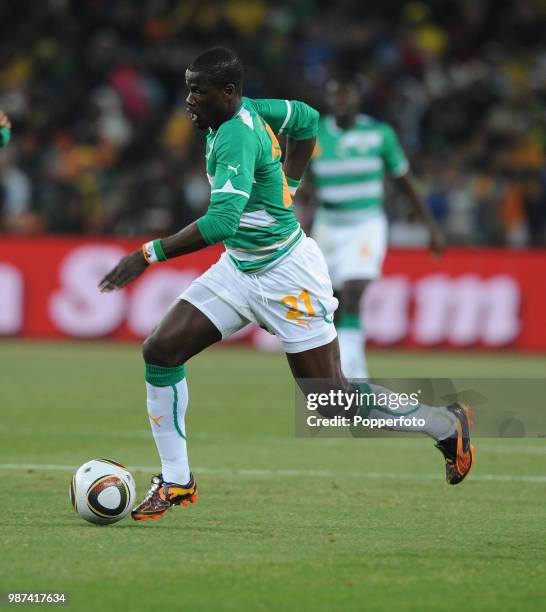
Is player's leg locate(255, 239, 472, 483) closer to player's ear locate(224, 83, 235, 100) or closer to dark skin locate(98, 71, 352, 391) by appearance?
dark skin locate(98, 71, 352, 391)

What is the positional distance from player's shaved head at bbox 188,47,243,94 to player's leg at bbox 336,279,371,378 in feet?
17.4

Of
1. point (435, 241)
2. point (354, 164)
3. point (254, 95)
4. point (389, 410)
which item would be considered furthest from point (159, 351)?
point (254, 95)

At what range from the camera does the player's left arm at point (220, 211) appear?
20.4 feet

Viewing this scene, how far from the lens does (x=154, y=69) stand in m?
21.7

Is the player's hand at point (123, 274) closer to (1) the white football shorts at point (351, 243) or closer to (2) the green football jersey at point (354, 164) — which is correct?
(1) the white football shorts at point (351, 243)

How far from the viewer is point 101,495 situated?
6434mm

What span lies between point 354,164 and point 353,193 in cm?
27

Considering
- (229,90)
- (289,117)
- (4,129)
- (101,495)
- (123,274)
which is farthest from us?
(4,129)

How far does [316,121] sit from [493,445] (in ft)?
11.7

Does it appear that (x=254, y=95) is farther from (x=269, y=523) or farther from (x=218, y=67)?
(x=269, y=523)

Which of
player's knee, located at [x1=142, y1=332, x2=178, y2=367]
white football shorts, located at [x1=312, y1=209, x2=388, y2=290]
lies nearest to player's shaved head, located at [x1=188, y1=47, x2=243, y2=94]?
player's knee, located at [x1=142, y1=332, x2=178, y2=367]

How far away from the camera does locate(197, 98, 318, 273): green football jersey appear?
20.8 ft

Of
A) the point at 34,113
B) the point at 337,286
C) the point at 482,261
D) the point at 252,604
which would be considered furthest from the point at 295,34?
the point at 252,604

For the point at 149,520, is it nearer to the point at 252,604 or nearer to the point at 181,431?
the point at 181,431
